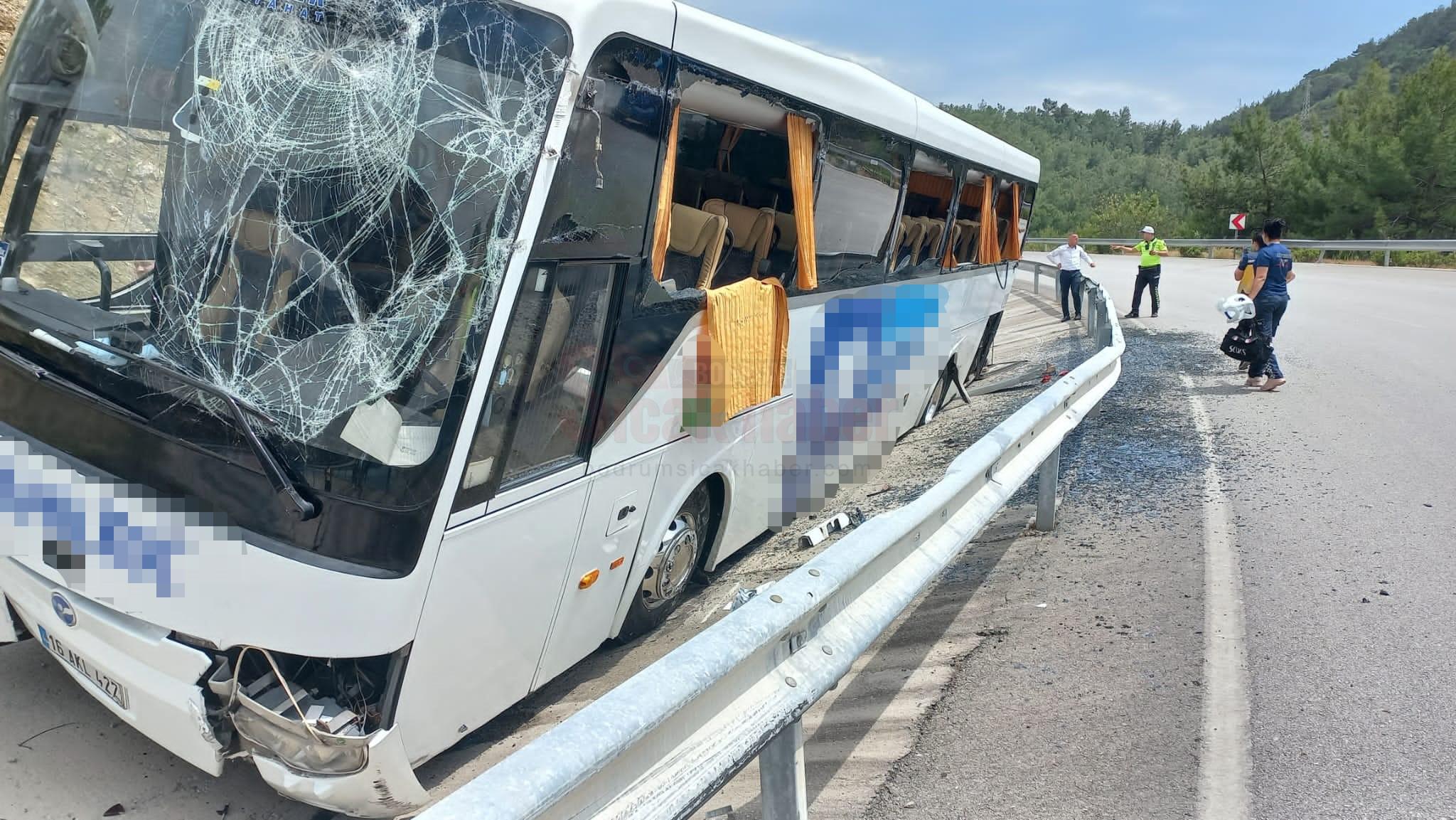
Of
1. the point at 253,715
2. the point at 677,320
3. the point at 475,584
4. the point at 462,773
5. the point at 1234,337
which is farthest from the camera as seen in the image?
the point at 1234,337

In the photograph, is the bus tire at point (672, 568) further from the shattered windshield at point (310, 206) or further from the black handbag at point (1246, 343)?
the black handbag at point (1246, 343)

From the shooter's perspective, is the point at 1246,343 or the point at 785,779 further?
the point at 1246,343

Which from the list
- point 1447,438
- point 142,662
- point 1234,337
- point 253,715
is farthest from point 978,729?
point 1234,337

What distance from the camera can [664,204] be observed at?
383cm

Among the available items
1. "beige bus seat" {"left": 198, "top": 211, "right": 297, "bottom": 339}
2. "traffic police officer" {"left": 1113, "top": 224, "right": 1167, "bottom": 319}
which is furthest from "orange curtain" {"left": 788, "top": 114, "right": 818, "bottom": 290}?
"traffic police officer" {"left": 1113, "top": 224, "right": 1167, "bottom": 319}

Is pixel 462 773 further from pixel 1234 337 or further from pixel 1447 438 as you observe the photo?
pixel 1234 337

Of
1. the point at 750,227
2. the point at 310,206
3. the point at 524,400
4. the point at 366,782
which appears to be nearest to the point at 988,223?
the point at 750,227

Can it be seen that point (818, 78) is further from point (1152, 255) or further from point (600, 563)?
point (1152, 255)

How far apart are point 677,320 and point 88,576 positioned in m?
2.50

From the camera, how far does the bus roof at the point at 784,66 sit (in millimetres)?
3312

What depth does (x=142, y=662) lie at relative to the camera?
2.94 metres

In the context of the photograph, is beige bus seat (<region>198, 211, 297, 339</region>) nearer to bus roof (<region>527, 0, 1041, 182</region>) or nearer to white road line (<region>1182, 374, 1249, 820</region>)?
bus roof (<region>527, 0, 1041, 182</region>)

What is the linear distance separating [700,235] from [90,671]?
3302 mm

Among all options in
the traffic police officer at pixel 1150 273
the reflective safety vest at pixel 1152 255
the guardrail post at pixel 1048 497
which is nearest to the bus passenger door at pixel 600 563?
the guardrail post at pixel 1048 497
